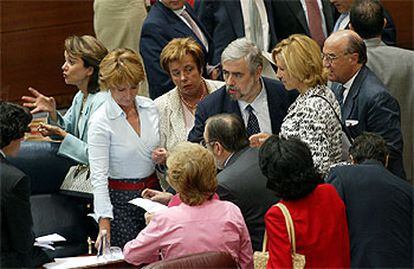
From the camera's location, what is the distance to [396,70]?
6.98 m

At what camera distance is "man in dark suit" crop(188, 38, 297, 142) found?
6.20 m

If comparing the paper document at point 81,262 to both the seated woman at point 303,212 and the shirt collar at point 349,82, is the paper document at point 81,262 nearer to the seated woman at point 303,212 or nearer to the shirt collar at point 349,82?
the seated woman at point 303,212

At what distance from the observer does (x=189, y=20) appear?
7348 mm

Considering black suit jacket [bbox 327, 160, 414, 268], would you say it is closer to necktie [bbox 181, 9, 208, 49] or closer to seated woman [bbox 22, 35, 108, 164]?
seated woman [bbox 22, 35, 108, 164]

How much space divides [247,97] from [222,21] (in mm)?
1449

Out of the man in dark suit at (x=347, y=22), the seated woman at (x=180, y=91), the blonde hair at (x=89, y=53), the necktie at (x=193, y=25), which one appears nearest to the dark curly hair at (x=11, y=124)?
the seated woman at (x=180, y=91)

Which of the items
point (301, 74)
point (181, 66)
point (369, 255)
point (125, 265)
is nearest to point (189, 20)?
point (181, 66)

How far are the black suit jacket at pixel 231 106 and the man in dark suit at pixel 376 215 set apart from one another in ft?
3.47

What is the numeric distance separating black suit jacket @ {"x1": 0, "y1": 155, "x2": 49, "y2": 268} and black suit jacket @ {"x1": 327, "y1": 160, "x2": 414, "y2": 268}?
1397 millimetres

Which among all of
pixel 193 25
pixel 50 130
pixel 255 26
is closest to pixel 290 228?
pixel 50 130

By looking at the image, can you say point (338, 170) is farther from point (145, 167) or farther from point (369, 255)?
point (145, 167)

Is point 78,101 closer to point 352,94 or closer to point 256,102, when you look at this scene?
point 256,102

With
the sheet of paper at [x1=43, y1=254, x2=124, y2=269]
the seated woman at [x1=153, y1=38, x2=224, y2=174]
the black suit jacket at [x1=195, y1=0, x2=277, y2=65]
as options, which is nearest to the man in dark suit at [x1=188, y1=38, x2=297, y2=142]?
the seated woman at [x1=153, y1=38, x2=224, y2=174]

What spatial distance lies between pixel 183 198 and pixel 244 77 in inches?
47.4
